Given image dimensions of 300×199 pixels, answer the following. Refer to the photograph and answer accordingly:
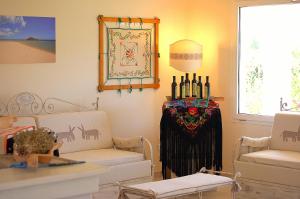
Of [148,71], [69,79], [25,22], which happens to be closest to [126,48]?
[148,71]

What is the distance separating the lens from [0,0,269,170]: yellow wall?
5.95 meters

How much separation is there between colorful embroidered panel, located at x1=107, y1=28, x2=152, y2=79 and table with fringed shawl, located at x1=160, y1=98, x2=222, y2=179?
0.76 m

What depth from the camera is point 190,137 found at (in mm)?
6145

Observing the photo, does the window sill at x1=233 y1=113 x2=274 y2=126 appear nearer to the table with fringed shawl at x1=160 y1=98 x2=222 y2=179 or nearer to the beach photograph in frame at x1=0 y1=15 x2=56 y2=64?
the table with fringed shawl at x1=160 y1=98 x2=222 y2=179

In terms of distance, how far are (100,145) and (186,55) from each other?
146cm

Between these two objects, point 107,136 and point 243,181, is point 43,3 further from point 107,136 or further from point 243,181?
point 243,181

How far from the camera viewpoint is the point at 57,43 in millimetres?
6070

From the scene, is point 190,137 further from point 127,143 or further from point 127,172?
point 127,172

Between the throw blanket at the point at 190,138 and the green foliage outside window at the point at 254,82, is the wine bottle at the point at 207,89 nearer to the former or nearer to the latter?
the throw blanket at the point at 190,138

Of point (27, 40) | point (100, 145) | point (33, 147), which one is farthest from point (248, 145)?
point (33, 147)

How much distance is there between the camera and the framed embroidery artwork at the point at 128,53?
21.4ft

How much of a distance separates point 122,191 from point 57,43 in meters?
2.06

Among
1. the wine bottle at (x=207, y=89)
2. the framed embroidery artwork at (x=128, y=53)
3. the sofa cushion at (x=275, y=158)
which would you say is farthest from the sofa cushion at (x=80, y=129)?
the sofa cushion at (x=275, y=158)

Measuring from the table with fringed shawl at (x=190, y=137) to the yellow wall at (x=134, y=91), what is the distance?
68 centimetres
